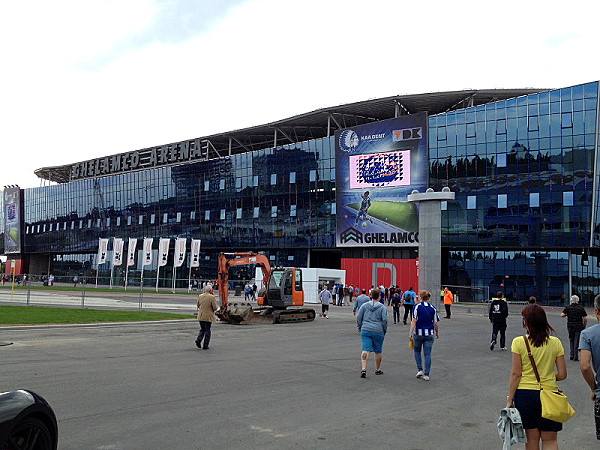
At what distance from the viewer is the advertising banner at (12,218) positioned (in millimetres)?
114238

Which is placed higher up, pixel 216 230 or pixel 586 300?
pixel 216 230

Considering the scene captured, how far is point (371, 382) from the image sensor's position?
34.8ft

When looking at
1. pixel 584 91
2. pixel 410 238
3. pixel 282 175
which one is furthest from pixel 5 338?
pixel 282 175

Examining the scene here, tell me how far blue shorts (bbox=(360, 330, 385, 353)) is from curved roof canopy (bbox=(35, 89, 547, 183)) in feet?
182

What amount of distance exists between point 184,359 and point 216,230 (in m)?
70.3

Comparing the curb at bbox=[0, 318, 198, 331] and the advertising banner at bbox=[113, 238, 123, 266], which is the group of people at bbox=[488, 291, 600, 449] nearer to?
the curb at bbox=[0, 318, 198, 331]

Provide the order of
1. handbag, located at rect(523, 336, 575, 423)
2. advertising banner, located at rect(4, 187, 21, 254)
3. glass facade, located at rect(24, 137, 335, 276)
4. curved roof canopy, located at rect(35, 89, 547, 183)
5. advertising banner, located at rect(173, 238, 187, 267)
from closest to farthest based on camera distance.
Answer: handbag, located at rect(523, 336, 575, 423) < curved roof canopy, located at rect(35, 89, 547, 183) < advertising banner, located at rect(173, 238, 187, 267) < glass facade, located at rect(24, 137, 335, 276) < advertising banner, located at rect(4, 187, 21, 254)

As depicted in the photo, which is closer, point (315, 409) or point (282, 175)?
point (315, 409)

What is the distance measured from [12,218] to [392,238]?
89.0 metres

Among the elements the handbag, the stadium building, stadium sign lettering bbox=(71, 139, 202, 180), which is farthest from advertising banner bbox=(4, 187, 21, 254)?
the handbag

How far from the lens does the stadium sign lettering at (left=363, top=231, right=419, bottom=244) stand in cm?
6144

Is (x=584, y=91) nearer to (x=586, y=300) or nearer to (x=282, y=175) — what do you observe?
(x=586, y=300)

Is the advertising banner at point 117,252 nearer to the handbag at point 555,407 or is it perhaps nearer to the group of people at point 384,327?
the group of people at point 384,327

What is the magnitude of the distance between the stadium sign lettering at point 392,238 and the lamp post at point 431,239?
66.8 feet
